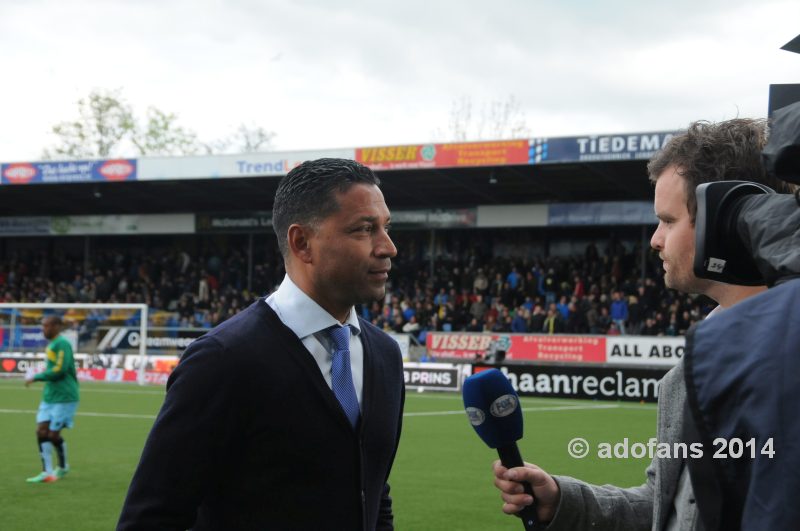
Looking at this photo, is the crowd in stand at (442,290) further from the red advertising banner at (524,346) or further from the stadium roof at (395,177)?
the stadium roof at (395,177)

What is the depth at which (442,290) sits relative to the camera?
120 feet

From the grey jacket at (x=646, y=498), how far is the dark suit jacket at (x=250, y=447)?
2.14ft

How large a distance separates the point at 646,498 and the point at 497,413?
0.78 metres

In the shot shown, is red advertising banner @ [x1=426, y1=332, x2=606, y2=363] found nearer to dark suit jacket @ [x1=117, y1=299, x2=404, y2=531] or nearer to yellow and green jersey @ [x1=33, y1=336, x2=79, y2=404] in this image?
yellow and green jersey @ [x1=33, y1=336, x2=79, y2=404]

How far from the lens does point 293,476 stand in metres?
2.96

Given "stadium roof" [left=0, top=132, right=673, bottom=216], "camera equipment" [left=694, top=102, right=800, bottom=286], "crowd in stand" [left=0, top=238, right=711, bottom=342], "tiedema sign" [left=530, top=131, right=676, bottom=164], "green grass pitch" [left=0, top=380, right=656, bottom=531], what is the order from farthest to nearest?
"stadium roof" [left=0, top=132, right=673, bottom=216]
"crowd in stand" [left=0, top=238, right=711, bottom=342]
"tiedema sign" [left=530, top=131, right=676, bottom=164]
"green grass pitch" [left=0, top=380, right=656, bottom=531]
"camera equipment" [left=694, top=102, right=800, bottom=286]

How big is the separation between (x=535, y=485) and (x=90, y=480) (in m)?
10.6

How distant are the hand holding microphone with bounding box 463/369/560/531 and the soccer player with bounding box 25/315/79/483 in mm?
10730

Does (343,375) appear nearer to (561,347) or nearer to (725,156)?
(725,156)

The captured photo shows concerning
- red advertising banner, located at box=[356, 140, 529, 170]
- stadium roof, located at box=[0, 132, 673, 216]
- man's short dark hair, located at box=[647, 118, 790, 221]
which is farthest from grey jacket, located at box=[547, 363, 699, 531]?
red advertising banner, located at box=[356, 140, 529, 170]

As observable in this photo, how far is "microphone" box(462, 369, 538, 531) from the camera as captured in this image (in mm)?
2533

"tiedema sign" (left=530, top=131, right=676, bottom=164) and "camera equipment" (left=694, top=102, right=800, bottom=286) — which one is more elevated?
"tiedema sign" (left=530, top=131, right=676, bottom=164)

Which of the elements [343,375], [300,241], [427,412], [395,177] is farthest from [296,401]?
[395,177]

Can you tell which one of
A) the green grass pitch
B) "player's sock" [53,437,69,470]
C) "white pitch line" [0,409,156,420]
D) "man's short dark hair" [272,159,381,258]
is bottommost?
"white pitch line" [0,409,156,420]
